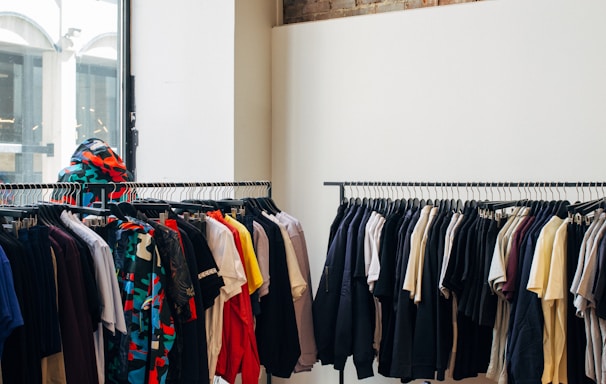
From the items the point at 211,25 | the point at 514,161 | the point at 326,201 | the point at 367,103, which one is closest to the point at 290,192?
the point at 326,201

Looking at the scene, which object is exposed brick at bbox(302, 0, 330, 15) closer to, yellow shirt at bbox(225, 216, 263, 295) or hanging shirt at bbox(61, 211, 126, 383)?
yellow shirt at bbox(225, 216, 263, 295)

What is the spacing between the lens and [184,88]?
449 cm

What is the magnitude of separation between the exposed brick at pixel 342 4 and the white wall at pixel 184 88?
678 millimetres

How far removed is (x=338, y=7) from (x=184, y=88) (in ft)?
3.66

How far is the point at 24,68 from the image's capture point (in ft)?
13.5

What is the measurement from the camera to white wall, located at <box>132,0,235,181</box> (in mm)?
→ 4328

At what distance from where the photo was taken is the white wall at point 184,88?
14.2 feet

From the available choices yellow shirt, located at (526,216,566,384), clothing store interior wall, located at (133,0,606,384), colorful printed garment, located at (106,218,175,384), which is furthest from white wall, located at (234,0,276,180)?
yellow shirt, located at (526,216,566,384)

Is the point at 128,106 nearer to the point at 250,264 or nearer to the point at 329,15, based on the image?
the point at 329,15

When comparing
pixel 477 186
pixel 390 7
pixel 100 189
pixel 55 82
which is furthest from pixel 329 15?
pixel 100 189

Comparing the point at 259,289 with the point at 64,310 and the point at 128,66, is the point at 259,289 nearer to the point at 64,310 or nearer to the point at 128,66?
the point at 64,310

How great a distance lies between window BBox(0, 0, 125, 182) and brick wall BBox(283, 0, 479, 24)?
1.16m

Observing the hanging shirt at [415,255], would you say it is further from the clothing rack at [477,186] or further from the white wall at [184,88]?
the white wall at [184,88]

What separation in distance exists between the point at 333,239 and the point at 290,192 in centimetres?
95
